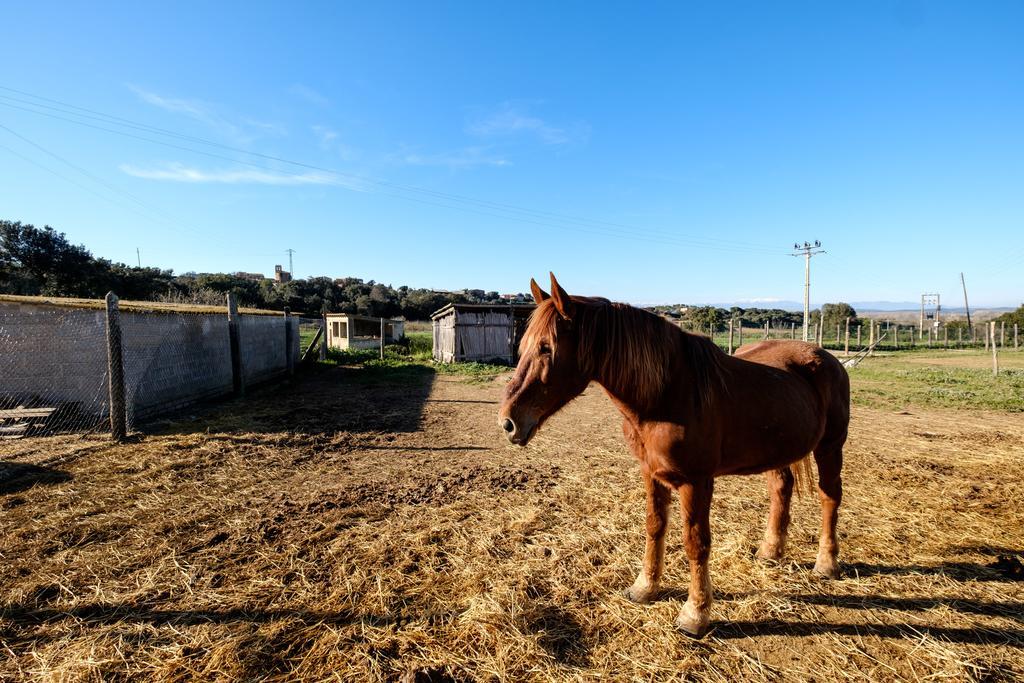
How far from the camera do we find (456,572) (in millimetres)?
3061

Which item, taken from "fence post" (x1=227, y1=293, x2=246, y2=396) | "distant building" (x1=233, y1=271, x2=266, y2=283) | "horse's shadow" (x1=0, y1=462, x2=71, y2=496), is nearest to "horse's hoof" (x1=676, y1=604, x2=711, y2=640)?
"horse's shadow" (x1=0, y1=462, x2=71, y2=496)

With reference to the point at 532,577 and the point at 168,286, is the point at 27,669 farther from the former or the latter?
the point at 168,286

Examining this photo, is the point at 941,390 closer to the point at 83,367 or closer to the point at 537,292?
the point at 537,292

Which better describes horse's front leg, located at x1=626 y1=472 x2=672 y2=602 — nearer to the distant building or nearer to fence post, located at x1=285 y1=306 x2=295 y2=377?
fence post, located at x1=285 y1=306 x2=295 y2=377

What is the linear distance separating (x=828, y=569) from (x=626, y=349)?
247 centimetres

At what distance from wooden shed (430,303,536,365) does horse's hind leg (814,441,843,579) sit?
16370mm

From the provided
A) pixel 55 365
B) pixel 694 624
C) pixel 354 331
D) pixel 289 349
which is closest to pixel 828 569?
pixel 694 624

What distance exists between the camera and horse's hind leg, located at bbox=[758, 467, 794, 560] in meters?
3.23

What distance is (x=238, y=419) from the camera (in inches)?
314

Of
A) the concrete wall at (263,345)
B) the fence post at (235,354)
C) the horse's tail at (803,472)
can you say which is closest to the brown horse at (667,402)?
the horse's tail at (803,472)

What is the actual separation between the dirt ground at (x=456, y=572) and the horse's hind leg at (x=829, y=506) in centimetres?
13

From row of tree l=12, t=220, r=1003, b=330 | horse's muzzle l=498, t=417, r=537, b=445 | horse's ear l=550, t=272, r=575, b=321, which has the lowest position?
horse's muzzle l=498, t=417, r=537, b=445

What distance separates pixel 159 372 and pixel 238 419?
1.91 meters

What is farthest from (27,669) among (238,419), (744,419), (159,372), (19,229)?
(19,229)
